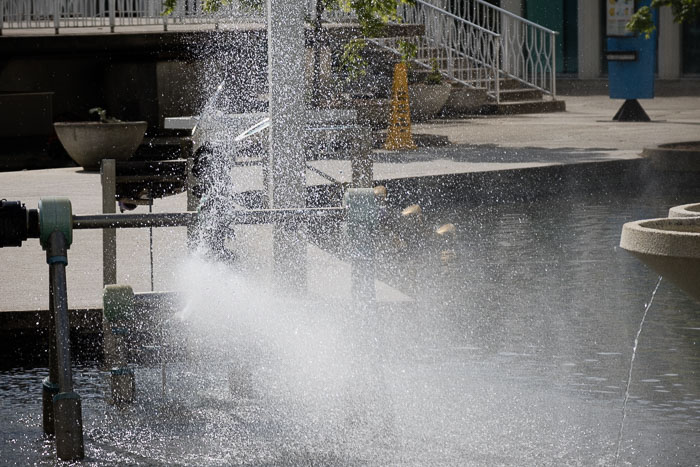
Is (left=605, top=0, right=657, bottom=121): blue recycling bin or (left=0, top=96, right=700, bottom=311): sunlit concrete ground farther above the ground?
→ (left=605, top=0, right=657, bottom=121): blue recycling bin

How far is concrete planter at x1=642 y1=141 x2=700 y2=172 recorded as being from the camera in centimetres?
1334

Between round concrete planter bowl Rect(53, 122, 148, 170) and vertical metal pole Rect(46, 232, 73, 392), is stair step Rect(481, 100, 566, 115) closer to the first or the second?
round concrete planter bowl Rect(53, 122, 148, 170)

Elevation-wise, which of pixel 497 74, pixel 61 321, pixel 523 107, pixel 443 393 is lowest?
pixel 443 393

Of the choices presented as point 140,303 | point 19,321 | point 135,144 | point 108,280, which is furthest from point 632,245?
point 135,144

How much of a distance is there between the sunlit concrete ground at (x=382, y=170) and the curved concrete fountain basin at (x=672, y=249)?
2432mm

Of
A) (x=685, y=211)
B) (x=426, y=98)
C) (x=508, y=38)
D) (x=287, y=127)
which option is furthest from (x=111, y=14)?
(x=685, y=211)

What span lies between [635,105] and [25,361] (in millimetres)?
14764

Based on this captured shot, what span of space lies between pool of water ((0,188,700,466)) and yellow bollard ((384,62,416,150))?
8.17m

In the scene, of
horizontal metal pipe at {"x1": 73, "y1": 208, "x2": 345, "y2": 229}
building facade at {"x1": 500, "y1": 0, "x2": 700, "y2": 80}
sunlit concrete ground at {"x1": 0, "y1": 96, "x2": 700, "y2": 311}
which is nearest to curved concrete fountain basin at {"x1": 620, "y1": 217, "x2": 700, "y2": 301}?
horizontal metal pipe at {"x1": 73, "y1": 208, "x2": 345, "y2": 229}

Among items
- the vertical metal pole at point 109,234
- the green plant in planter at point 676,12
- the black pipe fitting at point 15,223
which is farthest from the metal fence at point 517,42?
the black pipe fitting at point 15,223

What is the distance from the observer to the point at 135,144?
14.8 m

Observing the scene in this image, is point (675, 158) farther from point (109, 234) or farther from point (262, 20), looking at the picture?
point (109, 234)

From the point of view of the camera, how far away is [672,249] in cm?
415

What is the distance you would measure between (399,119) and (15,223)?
12.3 m
